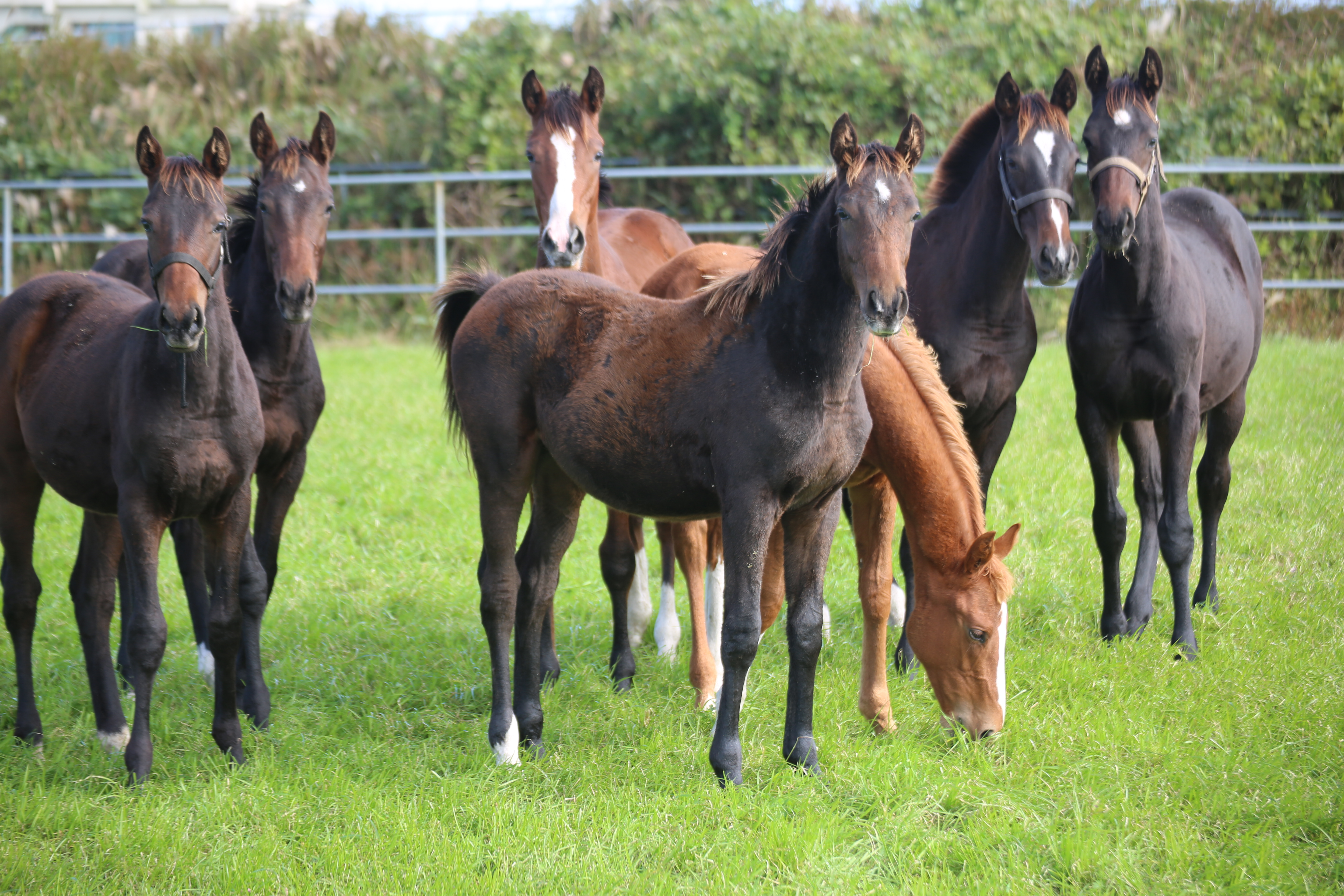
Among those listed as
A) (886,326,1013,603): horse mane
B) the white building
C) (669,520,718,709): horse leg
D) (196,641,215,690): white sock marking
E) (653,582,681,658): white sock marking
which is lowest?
(196,641,215,690): white sock marking

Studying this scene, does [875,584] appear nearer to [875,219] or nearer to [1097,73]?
[875,219]

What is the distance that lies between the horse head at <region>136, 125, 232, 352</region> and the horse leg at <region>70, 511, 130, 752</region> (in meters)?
1.13

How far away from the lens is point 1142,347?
15.9ft

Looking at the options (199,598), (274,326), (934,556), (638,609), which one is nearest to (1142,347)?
(934,556)

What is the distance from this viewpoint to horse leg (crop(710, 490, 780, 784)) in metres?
3.43

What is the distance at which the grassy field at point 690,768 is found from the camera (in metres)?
3.10

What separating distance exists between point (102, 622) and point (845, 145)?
346 cm

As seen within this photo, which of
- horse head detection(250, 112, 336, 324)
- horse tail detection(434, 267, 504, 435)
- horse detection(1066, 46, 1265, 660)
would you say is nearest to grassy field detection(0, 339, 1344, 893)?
horse detection(1066, 46, 1265, 660)

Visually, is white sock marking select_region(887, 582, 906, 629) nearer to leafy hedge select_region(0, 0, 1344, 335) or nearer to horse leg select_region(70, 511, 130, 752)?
horse leg select_region(70, 511, 130, 752)

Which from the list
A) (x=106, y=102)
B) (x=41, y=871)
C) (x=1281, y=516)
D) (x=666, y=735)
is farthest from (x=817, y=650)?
(x=106, y=102)

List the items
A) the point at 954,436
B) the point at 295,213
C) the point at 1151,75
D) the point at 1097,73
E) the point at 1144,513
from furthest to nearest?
the point at 1144,513 → the point at 1097,73 → the point at 1151,75 → the point at 295,213 → the point at 954,436

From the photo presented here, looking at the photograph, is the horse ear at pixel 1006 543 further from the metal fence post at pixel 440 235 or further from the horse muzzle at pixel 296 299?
the metal fence post at pixel 440 235

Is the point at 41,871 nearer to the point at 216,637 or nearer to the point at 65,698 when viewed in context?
the point at 216,637

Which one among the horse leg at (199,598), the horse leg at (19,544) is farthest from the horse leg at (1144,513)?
the horse leg at (19,544)
